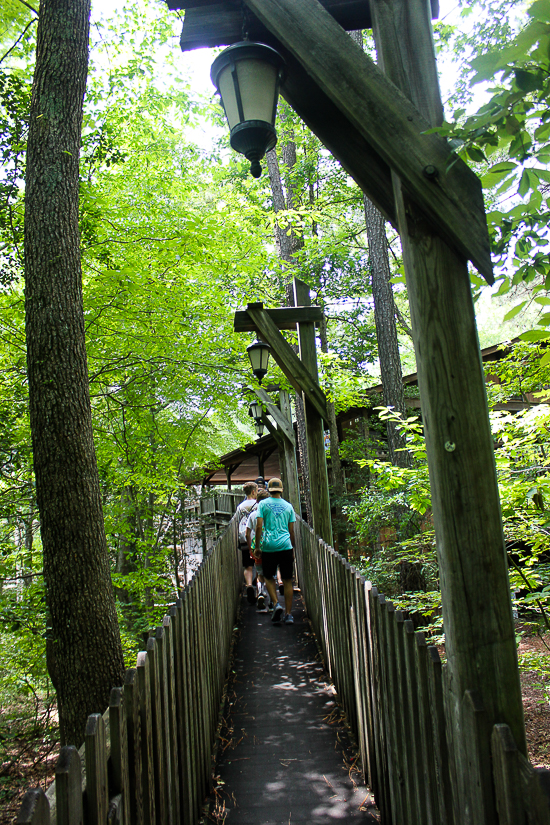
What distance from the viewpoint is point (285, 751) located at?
3934 millimetres

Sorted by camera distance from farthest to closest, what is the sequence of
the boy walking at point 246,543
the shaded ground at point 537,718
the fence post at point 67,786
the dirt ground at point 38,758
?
the boy walking at point 246,543 < the dirt ground at point 38,758 < the shaded ground at point 537,718 < the fence post at point 67,786

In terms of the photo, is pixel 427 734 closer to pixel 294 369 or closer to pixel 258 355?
pixel 294 369

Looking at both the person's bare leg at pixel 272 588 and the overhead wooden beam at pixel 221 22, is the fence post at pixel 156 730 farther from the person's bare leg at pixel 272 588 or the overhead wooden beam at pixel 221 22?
the person's bare leg at pixel 272 588

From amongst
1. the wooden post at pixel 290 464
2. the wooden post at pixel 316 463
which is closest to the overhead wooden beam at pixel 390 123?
the wooden post at pixel 316 463

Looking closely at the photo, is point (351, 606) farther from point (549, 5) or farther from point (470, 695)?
point (549, 5)

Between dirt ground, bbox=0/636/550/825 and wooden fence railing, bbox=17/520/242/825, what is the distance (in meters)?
3.35

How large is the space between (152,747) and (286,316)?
18.7ft

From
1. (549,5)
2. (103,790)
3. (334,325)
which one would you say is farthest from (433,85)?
(334,325)

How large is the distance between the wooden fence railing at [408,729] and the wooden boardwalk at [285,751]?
0.21 metres

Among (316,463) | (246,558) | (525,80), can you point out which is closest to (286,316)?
(316,463)

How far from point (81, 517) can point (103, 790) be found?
2.41m

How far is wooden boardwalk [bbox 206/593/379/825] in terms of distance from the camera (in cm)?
315

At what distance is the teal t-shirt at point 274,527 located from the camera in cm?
728

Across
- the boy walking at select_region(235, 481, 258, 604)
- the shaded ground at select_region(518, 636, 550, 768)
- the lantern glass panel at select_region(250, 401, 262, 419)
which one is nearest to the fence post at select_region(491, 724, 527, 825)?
the shaded ground at select_region(518, 636, 550, 768)
